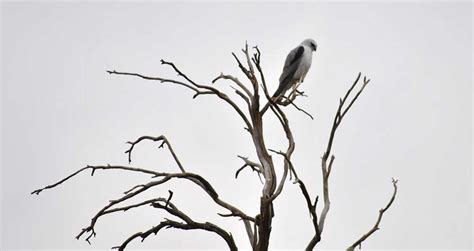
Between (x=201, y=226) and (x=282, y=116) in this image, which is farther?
(x=282, y=116)

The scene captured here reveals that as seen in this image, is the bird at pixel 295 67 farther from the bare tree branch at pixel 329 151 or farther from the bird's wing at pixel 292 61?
the bare tree branch at pixel 329 151

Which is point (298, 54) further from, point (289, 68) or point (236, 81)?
point (236, 81)

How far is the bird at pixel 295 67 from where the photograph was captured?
6969mm

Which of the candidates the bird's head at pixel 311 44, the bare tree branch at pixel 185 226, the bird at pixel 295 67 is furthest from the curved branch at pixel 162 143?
the bird's head at pixel 311 44

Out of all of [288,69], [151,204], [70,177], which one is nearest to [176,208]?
[151,204]

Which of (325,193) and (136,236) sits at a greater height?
(325,193)

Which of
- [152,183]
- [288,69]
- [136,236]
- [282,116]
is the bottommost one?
[136,236]

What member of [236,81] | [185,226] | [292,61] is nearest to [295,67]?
[292,61]

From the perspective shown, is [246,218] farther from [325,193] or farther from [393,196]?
[393,196]

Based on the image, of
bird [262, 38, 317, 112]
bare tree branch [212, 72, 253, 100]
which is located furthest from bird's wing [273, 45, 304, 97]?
bare tree branch [212, 72, 253, 100]

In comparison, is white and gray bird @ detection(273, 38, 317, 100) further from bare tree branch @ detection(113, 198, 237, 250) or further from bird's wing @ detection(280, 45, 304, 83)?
bare tree branch @ detection(113, 198, 237, 250)

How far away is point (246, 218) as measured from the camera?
496 centimetres

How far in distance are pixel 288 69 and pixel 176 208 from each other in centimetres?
283

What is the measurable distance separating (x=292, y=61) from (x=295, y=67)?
123 millimetres
